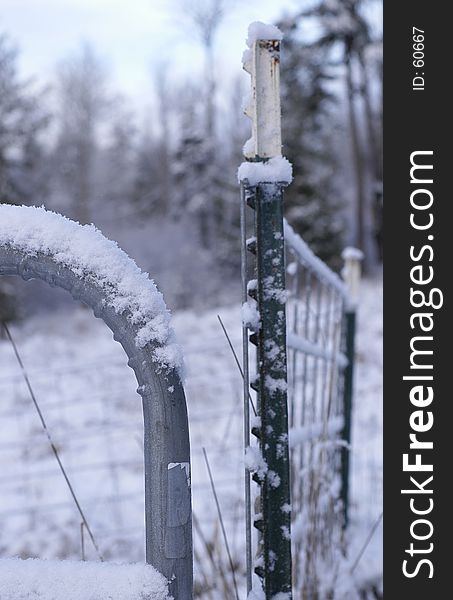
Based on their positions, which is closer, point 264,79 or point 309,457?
point 264,79

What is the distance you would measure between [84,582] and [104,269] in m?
0.38

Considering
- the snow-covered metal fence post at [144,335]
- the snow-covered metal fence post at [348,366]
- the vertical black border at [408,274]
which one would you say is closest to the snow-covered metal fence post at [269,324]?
the snow-covered metal fence post at [144,335]

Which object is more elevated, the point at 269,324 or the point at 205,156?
the point at 205,156

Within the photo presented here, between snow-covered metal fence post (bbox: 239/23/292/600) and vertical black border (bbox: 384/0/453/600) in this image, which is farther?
vertical black border (bbox: 384/0/453/600)

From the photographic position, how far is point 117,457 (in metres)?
5.31

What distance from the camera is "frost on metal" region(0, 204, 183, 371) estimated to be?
76cm

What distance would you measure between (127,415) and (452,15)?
5383mm

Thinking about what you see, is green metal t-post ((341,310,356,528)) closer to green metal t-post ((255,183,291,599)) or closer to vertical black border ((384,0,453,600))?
vertical black border ((384,0,453,600))

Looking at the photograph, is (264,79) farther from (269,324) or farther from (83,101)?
(83,101)

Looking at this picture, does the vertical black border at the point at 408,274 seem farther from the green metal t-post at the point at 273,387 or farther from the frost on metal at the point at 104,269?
the frost on metal at the point at 104,269

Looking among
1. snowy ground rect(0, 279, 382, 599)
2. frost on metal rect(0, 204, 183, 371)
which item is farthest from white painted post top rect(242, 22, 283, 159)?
snowy ground rect(0, 279, 382, 599)

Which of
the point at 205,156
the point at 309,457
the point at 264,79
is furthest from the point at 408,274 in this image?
the point at 205,156

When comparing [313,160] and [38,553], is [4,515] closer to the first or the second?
[38,553]

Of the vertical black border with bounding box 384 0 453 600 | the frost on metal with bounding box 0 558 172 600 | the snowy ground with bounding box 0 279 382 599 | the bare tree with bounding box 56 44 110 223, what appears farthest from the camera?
the bare tree with bounding box 56 44 110 223
